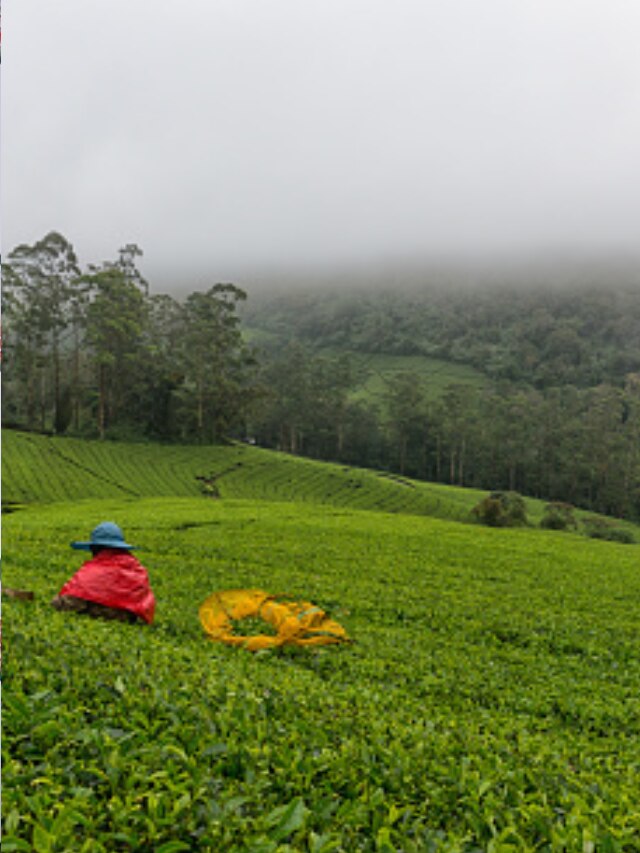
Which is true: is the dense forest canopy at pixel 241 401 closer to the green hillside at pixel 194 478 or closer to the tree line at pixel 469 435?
the tree line at pixel 469 435

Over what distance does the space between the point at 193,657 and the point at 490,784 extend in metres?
3.03

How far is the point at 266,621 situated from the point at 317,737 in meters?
4.66

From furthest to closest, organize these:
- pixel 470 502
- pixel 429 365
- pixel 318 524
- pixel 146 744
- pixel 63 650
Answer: pixel 429 365, pixel 470 502, pixel 318 524, pixel 63 650, pixel 146 744

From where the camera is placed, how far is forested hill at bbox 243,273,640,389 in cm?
14325

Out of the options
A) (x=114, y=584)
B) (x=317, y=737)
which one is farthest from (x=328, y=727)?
(x=114, y=584)

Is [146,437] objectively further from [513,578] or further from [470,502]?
[513,578]

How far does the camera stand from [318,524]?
2512 cm

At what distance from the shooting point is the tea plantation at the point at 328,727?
3.41 metres

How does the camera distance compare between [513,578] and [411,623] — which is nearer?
[411,623]

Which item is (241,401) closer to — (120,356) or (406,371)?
(120,356)

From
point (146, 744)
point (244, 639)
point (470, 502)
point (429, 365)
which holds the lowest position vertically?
point (470, 502)

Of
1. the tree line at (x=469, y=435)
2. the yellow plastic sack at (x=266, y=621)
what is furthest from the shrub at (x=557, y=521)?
the yellow plastic sack at (x=266, y=621)

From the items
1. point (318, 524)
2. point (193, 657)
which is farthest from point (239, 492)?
point (193, 657)

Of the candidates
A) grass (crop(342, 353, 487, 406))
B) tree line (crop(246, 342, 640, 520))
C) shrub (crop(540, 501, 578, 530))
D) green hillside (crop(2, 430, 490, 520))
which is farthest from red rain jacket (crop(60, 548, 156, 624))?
grass (crop(342, 353, 487, 406))
